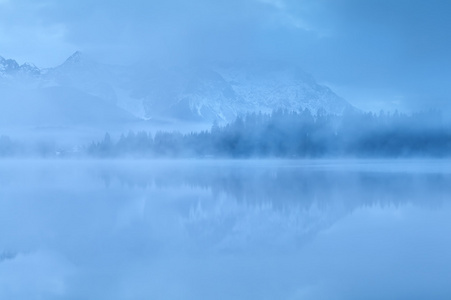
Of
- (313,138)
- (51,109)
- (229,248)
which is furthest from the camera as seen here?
(51,109)

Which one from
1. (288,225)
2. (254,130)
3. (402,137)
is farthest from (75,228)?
(254,130)

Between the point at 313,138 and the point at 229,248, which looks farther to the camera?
the point at 313,138

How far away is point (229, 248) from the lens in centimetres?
700

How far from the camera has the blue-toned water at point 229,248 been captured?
17.2ft

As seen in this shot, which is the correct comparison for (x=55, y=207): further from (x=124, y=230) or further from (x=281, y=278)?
(x=281, y=278)

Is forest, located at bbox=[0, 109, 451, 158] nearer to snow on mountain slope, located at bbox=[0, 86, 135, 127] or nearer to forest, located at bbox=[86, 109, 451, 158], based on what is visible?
forest, located at bbox=[86, 109, 451, 158]

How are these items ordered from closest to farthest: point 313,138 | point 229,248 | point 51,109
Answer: point 229,248 → point 313,138 → point 51,109

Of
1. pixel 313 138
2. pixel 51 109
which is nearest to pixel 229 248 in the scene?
pixel 313 138

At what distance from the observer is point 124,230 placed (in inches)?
334

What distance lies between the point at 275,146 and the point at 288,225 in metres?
53.4

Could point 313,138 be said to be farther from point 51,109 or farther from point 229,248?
point 51,109

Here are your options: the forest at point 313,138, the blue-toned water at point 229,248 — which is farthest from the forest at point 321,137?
the blue-toned water at point 229,248

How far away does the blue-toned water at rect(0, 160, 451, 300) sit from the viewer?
5230mm

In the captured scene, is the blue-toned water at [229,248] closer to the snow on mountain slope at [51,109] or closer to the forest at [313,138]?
the forest at [313,138]
